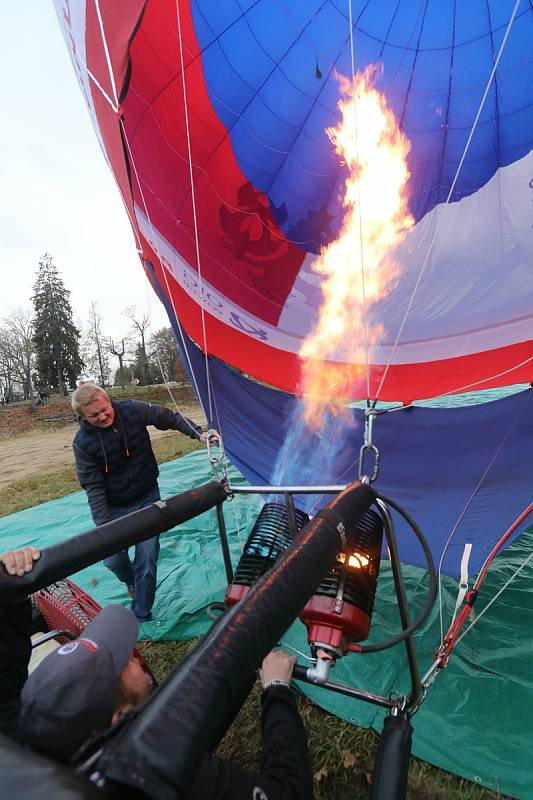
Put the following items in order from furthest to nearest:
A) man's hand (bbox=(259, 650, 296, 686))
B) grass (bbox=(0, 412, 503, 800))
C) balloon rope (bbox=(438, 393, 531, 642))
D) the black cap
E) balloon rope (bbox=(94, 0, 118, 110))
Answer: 1. balloon rope (bbox=(438, 393, 531, 642))
2. balloon rope (bbox=(94, 0, 118, 110))
3. grass (bbox=(0, 412, 503, 800))
4. man's hand (bbox=(259, 650, 296, 686))
5. the black cap

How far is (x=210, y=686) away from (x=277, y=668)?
822 mm

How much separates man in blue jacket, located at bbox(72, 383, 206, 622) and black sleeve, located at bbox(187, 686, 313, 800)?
141 centimetres

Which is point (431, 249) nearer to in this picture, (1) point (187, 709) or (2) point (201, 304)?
(2) point (201, 304)

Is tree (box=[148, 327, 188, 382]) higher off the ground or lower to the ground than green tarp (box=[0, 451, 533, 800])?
higher

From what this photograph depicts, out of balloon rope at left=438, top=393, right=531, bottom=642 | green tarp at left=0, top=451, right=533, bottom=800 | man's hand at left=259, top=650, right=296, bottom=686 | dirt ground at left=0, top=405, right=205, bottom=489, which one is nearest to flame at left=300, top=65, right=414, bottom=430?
balloon rope at left=438, top=393, right=531, bottom=642

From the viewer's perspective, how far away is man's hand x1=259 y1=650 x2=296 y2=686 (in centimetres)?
125

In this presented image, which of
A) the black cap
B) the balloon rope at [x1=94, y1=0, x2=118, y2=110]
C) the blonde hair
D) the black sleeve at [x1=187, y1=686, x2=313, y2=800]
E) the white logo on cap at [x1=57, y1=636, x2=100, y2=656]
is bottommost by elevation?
the black sleeve at [x1=187, y1=686, x2=313, y2=800]

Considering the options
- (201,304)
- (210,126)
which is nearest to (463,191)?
(210,126)

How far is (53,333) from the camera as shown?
30719 millimetres

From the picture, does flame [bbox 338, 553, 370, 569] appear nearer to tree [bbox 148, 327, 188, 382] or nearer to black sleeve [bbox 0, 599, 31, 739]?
black sleeve [bbox 0, 599, 31, 739]

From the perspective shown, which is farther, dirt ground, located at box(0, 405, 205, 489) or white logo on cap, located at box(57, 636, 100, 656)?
dirt ground, located at box(0, 405, 205, 489)

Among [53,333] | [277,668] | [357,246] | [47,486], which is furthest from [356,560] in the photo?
[53,333]

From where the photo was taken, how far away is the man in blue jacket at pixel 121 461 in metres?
2.35

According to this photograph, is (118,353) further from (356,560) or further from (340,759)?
(356,560)
